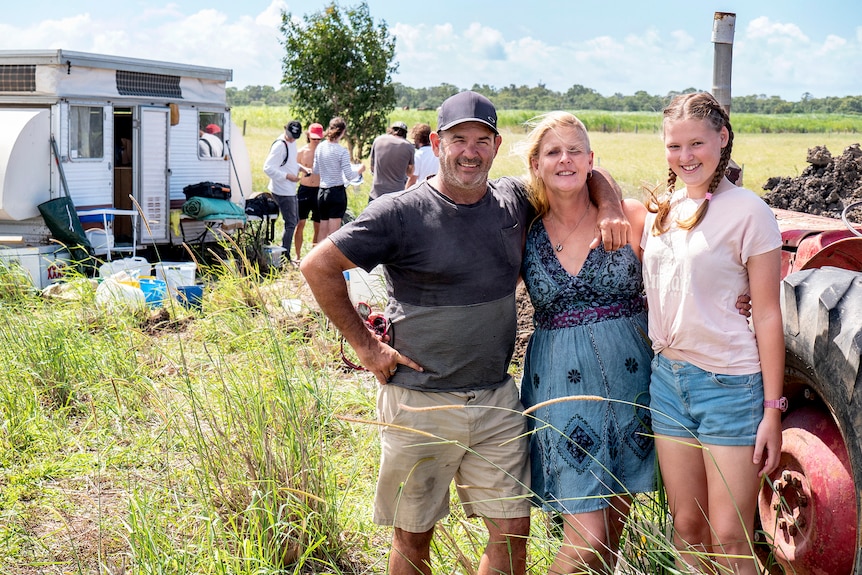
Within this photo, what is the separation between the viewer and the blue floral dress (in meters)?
2.86

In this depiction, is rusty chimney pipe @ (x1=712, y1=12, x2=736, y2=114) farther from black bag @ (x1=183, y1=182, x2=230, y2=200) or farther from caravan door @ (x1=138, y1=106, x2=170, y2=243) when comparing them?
black bag @ (x1=183, y1=182, x2=230, y2=200)

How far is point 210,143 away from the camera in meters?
12.1

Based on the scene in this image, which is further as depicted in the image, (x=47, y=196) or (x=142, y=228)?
(x=142, y=228)

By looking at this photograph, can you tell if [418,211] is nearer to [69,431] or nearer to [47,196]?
[69,431]

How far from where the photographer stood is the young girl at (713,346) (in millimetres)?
2531

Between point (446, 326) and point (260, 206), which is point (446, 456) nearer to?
point (446, 326)

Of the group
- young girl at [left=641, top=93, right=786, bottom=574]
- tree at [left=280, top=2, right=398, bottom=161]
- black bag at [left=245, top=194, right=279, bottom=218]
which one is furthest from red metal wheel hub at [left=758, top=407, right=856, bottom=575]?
tree at [left=280, top=2, right=398, bottom=161]

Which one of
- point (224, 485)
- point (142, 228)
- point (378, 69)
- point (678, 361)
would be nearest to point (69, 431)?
point (224, 485)

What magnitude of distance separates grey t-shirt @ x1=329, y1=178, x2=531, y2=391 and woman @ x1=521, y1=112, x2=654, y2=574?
4.7 inches

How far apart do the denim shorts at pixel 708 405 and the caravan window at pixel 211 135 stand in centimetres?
1003

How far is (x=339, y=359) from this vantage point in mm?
6488

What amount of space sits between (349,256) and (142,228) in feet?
27.5

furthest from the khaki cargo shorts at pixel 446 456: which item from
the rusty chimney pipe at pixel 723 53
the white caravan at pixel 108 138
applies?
the white caravan at pixel 108 138

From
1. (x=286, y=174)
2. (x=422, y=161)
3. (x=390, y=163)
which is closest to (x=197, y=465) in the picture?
(x=390, y=163)
